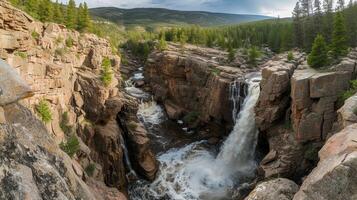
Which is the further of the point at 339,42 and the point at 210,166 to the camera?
the point at 210,166

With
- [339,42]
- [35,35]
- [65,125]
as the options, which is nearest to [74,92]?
[65,125]

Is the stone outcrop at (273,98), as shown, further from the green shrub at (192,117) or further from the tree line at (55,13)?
the tree line at (55,13)

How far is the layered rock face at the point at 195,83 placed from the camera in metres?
50.2

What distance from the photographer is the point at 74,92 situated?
1481 inches

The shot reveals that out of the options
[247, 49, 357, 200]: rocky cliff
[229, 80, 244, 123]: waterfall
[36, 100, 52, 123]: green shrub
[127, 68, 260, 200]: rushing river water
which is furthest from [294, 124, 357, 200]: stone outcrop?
[229, 80, 244, 123]: waterfall

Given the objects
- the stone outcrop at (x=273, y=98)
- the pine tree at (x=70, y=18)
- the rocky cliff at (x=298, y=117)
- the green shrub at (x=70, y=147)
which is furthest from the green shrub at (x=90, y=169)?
the pine tree at (x=70, y=18)

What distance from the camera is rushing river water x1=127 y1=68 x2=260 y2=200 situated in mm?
37000

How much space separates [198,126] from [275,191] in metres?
30.1

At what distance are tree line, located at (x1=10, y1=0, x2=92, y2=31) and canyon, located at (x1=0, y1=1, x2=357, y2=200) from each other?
7.45 metres

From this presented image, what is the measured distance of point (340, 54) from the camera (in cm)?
4122

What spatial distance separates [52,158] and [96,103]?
2909cm

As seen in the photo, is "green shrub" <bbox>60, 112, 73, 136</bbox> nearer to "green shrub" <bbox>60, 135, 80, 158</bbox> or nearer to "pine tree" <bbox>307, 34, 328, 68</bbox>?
"green shrub" <bbox>60, 135, 80, 158</bbox>

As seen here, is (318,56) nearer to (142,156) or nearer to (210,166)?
(210,166)

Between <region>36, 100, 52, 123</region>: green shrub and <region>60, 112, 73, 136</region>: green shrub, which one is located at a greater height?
<region>36, 100, 52, 123</region>: green shrub
